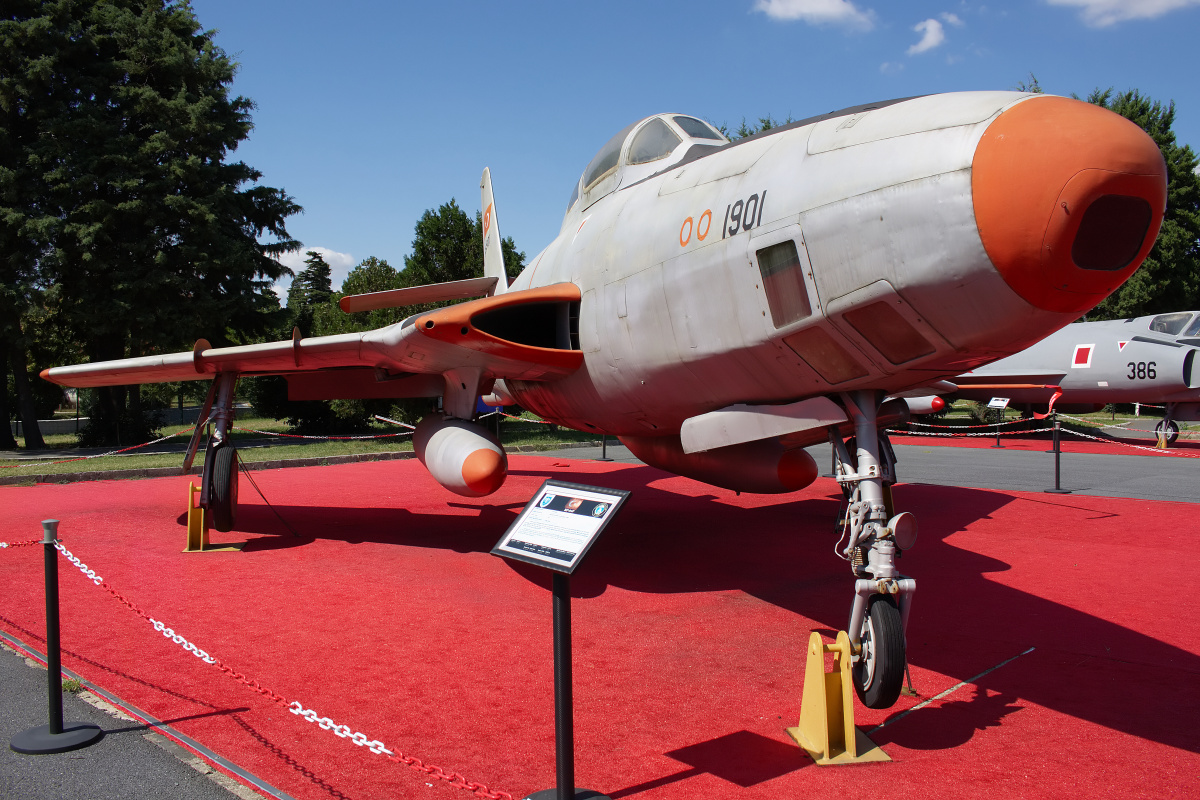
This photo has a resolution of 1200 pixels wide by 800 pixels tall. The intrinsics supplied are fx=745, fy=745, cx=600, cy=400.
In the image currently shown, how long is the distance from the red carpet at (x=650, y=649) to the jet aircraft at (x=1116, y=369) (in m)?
11.5

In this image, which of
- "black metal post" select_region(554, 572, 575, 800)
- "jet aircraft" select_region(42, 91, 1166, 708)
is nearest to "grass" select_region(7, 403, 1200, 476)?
"jet aircraft" select_region(42, 91, 1166, 708)

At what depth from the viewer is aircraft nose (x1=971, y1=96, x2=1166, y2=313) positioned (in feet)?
9.98

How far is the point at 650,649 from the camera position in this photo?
4984 mm

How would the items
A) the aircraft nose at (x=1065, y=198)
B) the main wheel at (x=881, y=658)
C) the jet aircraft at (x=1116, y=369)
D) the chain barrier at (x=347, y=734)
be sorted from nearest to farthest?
the aircraft nose at (x=1065, y=198), the chain barrier at (x=347, y=734), the main wheel at (x=881, y=658), the jet aircraft at (x=1116, y=369)

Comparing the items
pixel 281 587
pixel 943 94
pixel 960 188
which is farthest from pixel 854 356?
pixel 281 587

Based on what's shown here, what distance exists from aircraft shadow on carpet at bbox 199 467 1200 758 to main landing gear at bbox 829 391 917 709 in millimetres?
288

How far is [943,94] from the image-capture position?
384cm

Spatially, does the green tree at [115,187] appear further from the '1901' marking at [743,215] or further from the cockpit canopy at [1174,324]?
the cockpit canopy at [1174,324]

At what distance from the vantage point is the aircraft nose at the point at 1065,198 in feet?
9.98

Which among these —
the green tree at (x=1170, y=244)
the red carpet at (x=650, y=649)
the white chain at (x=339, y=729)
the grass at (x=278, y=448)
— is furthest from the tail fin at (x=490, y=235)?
the green tree at (x=1170, y=244)

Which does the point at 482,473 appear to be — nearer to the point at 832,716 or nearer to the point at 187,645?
the point at 187,645

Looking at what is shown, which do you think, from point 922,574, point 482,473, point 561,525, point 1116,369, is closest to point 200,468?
point 482,473

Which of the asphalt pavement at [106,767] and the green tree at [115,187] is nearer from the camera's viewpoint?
the asphalt pavement at [106,767]

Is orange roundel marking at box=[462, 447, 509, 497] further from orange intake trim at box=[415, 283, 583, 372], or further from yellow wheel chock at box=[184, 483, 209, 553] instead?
yellow wheel chock at box=[184, 483, 209, 553]
